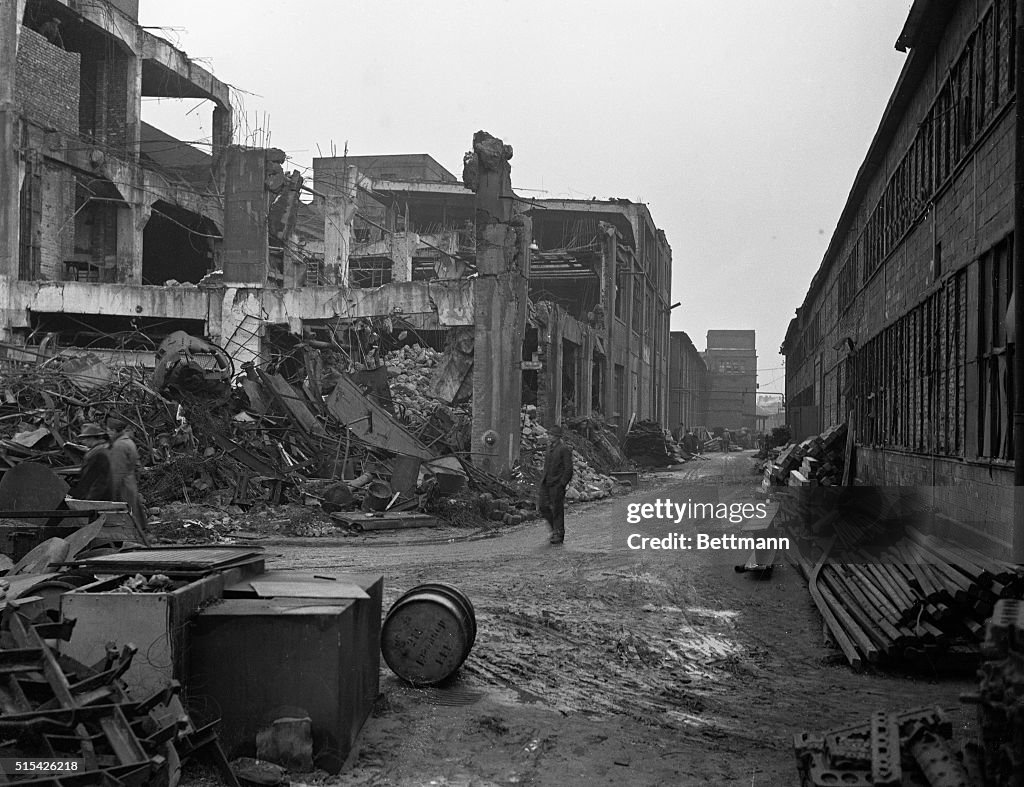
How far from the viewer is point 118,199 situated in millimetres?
31078

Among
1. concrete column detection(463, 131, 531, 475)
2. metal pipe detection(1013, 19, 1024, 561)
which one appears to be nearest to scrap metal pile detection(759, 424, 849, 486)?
concrete column detection(463, 131, 531, 475)

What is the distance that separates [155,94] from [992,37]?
34322 millimetres

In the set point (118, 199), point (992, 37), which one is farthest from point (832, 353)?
point (118, 199)

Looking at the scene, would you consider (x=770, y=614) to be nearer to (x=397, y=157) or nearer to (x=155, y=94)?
(x=155, y=94)

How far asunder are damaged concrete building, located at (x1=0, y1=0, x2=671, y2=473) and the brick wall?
0.07 m

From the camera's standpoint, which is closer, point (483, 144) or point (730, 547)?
point (730, 547)

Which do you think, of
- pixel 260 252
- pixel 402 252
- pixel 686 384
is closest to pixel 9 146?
pixel 260 252

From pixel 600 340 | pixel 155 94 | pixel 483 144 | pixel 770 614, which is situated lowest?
pixel 770 614

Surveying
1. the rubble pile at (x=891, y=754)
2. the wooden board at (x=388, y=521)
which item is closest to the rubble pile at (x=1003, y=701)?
A: the rubble pile at (x=891, y=754)

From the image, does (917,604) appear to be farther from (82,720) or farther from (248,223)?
(248,223)

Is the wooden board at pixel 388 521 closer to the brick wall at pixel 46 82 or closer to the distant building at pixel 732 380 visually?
the brick wall at pixel 46 82

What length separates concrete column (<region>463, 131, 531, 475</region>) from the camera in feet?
66.3

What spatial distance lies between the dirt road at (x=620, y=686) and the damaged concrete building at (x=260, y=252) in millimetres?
9614

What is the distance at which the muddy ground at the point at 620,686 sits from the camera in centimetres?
523
